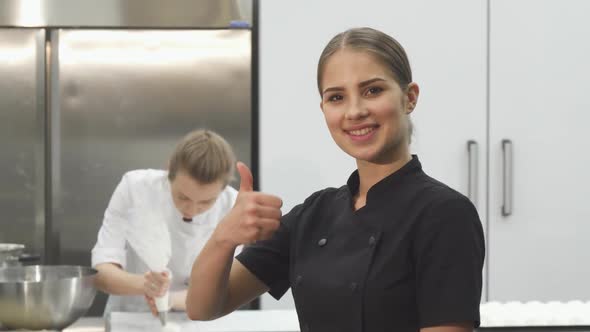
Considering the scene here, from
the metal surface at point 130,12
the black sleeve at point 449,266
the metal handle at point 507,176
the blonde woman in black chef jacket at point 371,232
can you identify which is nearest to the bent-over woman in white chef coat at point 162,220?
the metal surface at point 130,12

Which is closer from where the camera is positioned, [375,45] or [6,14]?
[375,45]

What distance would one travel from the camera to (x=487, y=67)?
267cm

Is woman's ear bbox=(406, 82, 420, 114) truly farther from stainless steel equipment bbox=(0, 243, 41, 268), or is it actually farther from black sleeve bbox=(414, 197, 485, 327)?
stainless steel equipment bbox=(0, 243, 41, 268)

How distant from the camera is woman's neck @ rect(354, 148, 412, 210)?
106 cm

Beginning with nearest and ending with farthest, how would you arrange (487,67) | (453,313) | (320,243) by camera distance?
(453,313), (320,243), (487,67)

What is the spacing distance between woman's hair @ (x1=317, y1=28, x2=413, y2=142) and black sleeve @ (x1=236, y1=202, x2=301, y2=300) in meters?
0.25

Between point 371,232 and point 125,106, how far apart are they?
1.84 metres

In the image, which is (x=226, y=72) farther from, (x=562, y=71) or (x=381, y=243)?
(x=381, y=243)

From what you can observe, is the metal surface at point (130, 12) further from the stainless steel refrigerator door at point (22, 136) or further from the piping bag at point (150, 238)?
the piping bag at point (150, 238)

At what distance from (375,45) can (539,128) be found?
1806 millimetres

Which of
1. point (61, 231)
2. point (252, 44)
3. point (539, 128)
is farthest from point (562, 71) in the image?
point (61, 231)

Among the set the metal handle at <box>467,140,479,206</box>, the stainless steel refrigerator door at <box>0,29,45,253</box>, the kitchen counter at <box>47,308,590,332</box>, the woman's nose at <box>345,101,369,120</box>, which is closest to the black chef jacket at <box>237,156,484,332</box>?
the woman's nose at <box>345,101,369,120</box>

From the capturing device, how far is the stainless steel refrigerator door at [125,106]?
2.70 m

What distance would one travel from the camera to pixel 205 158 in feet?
7.52
